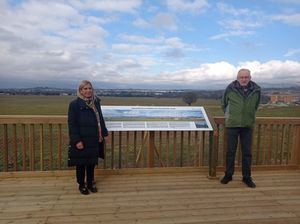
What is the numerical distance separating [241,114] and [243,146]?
0.53 meters

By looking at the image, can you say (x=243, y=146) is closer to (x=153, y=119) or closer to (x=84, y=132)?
(x=153, y=119)

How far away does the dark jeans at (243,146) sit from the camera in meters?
4.91

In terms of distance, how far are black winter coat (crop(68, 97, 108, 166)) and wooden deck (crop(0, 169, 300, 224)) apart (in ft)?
1.62

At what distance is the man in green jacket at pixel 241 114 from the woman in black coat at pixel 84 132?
1935 millimetres

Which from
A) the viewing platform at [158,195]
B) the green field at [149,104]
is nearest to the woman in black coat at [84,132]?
the viewing platform at [158,195]

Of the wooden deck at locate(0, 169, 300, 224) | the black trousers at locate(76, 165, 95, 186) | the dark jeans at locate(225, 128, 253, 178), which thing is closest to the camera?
the wooden deck at locate(0, 169, 300, 224)

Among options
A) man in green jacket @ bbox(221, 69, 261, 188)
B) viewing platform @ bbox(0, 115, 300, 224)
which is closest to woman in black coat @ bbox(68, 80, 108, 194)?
viewing platform @ bbox(0, 115, 300, 224)

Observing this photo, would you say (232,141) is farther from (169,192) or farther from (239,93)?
(169,192)

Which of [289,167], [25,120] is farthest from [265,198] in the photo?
[25,120]

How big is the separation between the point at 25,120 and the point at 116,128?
1.38m

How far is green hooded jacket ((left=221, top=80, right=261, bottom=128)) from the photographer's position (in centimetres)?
477

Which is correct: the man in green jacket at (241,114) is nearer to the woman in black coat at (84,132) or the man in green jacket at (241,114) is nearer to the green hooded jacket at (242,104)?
the green hooded jacket at (242,104)

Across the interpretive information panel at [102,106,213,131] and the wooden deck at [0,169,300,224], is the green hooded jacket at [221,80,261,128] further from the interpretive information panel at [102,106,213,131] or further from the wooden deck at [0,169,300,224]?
the wooden deck at [0,169,300,224]

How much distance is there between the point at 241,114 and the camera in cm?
477
